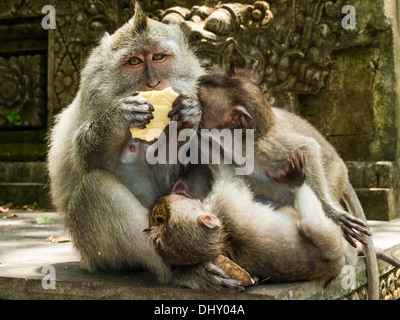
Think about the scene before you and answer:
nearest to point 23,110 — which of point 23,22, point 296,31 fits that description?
point 23,22

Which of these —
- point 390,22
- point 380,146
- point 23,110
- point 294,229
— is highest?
point 390,22

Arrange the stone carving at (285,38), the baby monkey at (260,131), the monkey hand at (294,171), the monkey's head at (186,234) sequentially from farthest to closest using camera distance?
the stone carving at (285,38) → the baby monkey at (260,131) → the monkey hand at (294,171) → the monkey's head at (186,234)

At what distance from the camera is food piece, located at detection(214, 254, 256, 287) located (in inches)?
104

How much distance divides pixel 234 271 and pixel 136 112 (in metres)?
0.98

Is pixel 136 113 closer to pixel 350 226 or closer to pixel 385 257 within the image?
pixel 350 226

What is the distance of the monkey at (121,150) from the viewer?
285 cm

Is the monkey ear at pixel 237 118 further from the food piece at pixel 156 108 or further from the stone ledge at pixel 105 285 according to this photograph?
the stone ledge at pixel 105 285

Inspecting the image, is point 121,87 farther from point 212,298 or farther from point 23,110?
point 23,110

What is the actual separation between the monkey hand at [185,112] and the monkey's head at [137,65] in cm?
10

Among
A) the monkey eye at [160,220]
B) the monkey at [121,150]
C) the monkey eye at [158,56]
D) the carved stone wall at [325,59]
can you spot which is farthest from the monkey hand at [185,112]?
the carved stone wall at [325,59]

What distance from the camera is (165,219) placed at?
265 centimetres
